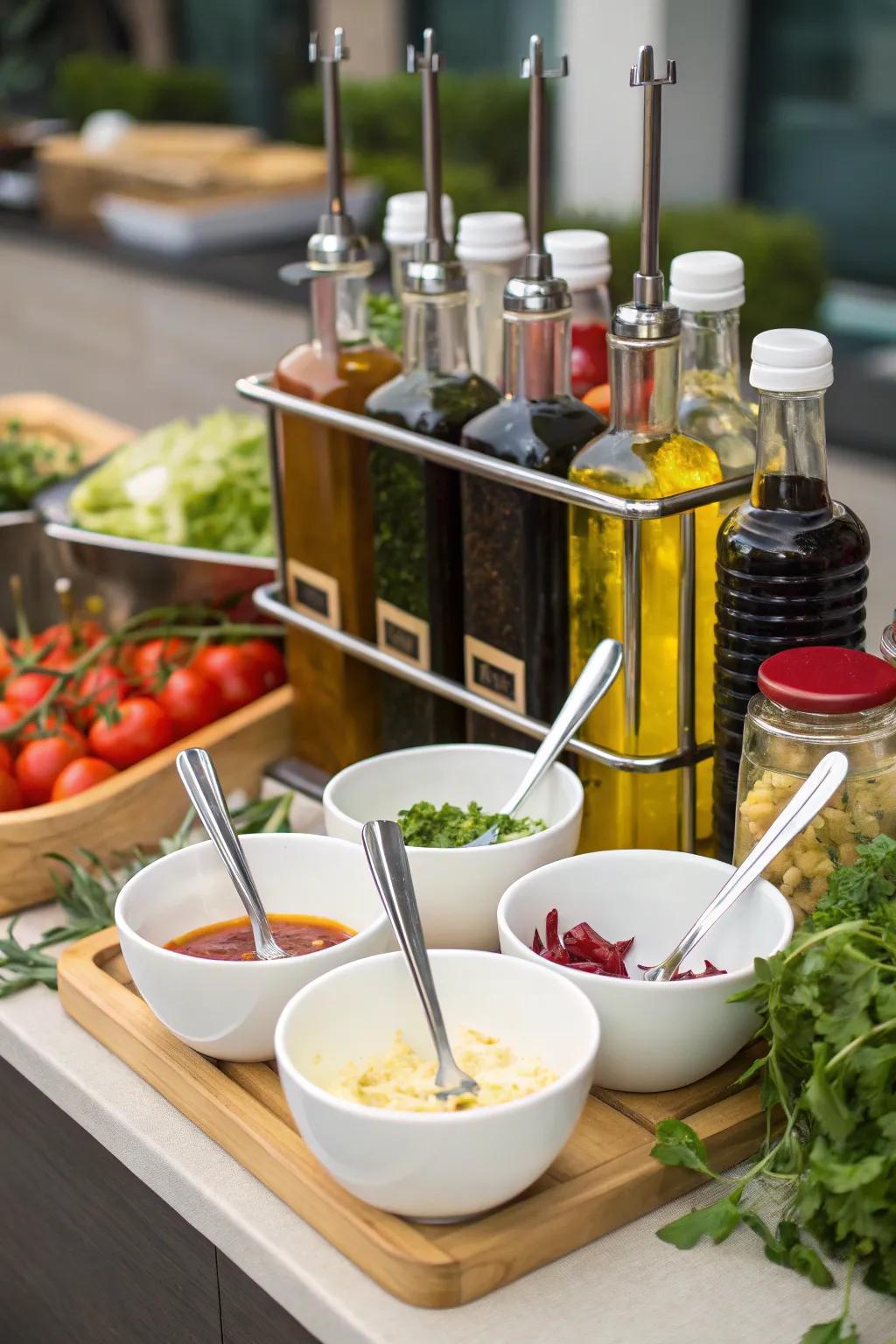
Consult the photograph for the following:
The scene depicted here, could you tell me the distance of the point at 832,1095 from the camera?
63 cm

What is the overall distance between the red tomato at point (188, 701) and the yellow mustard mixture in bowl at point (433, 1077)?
47cm

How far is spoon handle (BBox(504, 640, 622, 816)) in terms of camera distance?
856 mm

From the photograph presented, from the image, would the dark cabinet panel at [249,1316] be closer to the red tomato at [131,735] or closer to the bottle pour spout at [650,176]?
the red tomato at [131,735]

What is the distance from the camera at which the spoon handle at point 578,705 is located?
856 millimetres

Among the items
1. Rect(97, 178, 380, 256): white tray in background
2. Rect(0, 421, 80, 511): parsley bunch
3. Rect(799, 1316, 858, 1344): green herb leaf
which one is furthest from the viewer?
Rect(97, 178, 380, 256): white tray in background

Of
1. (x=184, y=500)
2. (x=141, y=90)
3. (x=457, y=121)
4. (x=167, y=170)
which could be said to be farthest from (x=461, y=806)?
(x=141, y=90)

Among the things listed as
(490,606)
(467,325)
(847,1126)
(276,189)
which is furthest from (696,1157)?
(276,189)

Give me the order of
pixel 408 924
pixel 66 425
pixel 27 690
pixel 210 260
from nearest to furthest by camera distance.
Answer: pixel 408 924 → pixel 27 690 → pixel 66 425 → pixel 210 260

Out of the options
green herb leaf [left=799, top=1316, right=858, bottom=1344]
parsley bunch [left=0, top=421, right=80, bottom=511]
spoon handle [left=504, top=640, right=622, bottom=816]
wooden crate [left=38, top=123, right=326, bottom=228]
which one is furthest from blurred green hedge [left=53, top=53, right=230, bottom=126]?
green herb leaf [left=799, top=1316, right=858, bottom=1344]

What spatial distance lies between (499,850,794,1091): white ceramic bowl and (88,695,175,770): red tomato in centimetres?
41

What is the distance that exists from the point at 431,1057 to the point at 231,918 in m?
0.18

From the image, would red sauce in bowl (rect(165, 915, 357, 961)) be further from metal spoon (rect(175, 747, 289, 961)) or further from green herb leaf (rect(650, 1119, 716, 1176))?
green herb leaf (rect(650, 1119, 716, 1176))

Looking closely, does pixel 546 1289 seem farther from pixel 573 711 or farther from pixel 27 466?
pixel 27 466

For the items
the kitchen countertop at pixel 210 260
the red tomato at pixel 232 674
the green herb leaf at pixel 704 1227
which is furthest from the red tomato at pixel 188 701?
the kitchen countertop at pixel 210 260
